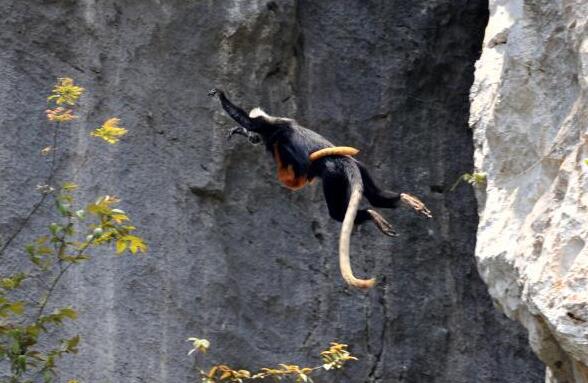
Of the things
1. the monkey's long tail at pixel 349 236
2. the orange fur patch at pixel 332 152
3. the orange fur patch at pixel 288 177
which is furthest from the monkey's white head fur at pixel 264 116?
the monkey's long tail at pixel 349 236

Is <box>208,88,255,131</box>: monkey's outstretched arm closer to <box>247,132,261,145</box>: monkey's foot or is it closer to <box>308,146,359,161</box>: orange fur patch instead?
<box>247,132,261,145</box>: monkey's foot

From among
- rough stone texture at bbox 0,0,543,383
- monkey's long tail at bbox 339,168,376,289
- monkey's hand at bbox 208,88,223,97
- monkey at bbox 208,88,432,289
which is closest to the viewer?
monkey's long tail at bbox 339,168,376,289

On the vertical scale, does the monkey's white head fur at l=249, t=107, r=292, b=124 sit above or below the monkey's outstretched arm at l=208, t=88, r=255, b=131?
above

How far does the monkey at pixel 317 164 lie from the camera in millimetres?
6699

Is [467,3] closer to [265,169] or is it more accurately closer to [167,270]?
[265,169]

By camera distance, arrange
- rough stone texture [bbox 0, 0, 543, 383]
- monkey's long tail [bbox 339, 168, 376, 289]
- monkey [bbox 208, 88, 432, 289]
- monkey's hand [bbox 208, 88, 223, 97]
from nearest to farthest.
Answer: monkey's long tail [bbox 339, 168, 376, 289], monkey [bbox 208, 88, 432, 289], monkey's hand [bbox 208, 88, 223, 97], rough stone texture [bbox 0, 0, 543, 383]

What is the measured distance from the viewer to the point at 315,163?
22.4ft

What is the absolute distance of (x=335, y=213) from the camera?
6840 mm

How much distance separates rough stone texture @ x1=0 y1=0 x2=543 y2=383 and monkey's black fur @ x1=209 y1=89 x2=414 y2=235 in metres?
0.50

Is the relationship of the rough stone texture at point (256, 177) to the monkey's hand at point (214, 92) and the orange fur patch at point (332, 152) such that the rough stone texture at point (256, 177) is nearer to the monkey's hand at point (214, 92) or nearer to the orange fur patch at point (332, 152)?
the monkey's hand at point (214, 92)

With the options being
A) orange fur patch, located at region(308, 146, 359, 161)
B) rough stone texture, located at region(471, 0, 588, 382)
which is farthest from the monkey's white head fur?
rough stone texture, located at region(471, 0, 588, 382)

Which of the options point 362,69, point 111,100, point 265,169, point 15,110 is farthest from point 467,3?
point 15,110

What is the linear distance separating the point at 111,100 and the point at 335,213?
56.0 inches

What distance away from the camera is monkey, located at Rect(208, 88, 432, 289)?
22.0 feet
